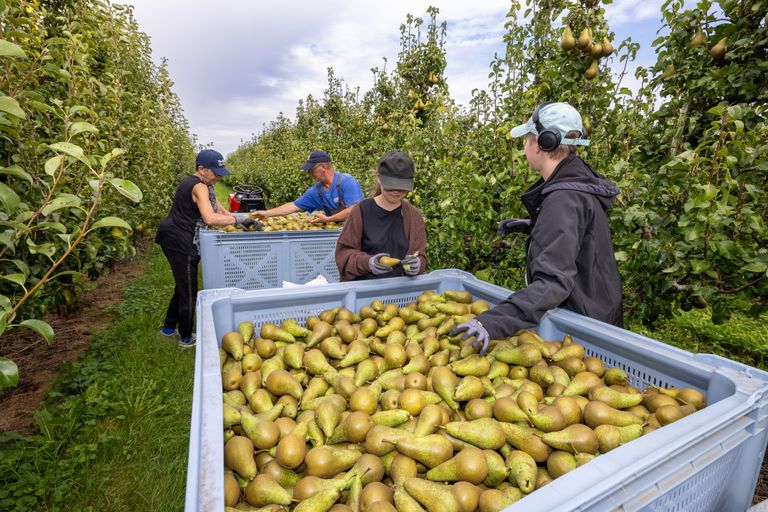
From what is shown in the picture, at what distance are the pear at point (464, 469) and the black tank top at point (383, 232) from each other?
2.06m

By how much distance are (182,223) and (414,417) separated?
14.6 feet

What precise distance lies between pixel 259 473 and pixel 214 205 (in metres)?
4.53

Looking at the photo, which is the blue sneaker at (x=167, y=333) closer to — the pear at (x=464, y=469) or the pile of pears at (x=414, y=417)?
the pile of pears at (x=414, y=417)

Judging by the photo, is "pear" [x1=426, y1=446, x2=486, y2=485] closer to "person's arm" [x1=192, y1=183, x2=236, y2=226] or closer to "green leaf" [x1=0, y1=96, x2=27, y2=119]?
"green leaf" [x1=0, y1=96, x2=27, y2=119]

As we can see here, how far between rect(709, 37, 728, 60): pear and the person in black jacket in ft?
16.1

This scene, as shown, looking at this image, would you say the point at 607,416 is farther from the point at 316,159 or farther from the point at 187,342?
the point at 187,342

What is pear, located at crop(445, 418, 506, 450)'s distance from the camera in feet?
4.69

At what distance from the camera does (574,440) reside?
1411 millimetres

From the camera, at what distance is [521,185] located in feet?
13.1

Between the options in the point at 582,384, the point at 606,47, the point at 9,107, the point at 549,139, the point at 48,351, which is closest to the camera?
the point at 9,107

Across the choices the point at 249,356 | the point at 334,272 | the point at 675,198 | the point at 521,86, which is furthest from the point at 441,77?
the point at 249,356

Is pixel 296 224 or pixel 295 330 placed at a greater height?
pixel 296 224

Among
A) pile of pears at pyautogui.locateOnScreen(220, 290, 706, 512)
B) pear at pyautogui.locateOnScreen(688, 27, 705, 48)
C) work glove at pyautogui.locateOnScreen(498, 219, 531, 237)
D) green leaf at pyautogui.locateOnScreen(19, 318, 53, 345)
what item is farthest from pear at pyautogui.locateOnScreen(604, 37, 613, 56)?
green leaf at pyautogui.locateOnScreen(19, 318, 53, 345)

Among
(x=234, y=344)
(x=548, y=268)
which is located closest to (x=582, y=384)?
(x=548, y=268)
